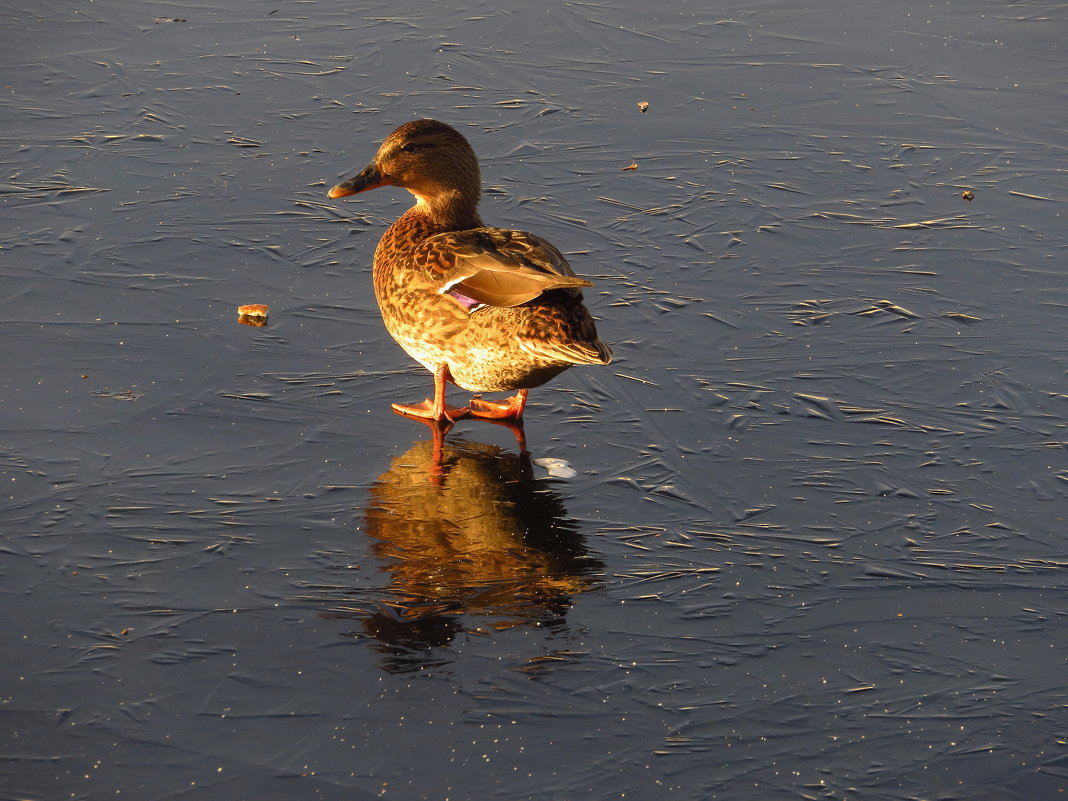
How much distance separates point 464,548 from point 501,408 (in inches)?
37.5

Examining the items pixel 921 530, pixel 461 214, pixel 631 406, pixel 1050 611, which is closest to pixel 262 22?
pixel 461 214

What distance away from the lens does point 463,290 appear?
15.7 ft

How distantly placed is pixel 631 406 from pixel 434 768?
6.44ft

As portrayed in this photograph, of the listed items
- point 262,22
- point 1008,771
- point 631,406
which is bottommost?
point 1008,771

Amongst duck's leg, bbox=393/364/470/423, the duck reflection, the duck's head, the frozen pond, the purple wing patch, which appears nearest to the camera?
the frozen pond

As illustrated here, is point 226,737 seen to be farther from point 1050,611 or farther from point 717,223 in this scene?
point 717,223

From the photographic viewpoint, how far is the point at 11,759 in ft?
10.6

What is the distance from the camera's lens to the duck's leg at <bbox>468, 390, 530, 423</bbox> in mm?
4934

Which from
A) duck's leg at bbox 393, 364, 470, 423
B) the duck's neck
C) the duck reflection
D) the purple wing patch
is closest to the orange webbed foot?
duck's leg at bbox 393, 364, 470, 423

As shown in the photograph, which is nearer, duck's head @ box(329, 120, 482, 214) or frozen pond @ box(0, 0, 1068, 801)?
frozen pond @ box(0, 0, 1068, 801)

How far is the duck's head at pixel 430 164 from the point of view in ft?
17.2

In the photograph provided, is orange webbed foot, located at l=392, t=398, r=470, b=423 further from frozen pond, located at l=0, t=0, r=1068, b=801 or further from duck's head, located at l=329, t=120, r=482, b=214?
duck's head, located at l=329, t=120, r=482, b=214

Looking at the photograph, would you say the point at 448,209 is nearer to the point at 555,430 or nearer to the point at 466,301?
the point at 466,301

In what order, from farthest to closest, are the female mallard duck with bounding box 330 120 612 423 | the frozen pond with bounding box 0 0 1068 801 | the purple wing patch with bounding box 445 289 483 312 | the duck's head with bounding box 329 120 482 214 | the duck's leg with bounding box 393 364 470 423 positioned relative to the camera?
the duck's head with bounding box 329 120 482 214
the duck's leg with bounding box 393 364 470 423
the purple wing patch with bounding box 445 289 483 312
the female mallard duck with bounding box 330 120 612 423
the frozen pond with bounding box 0 0 1068 801
